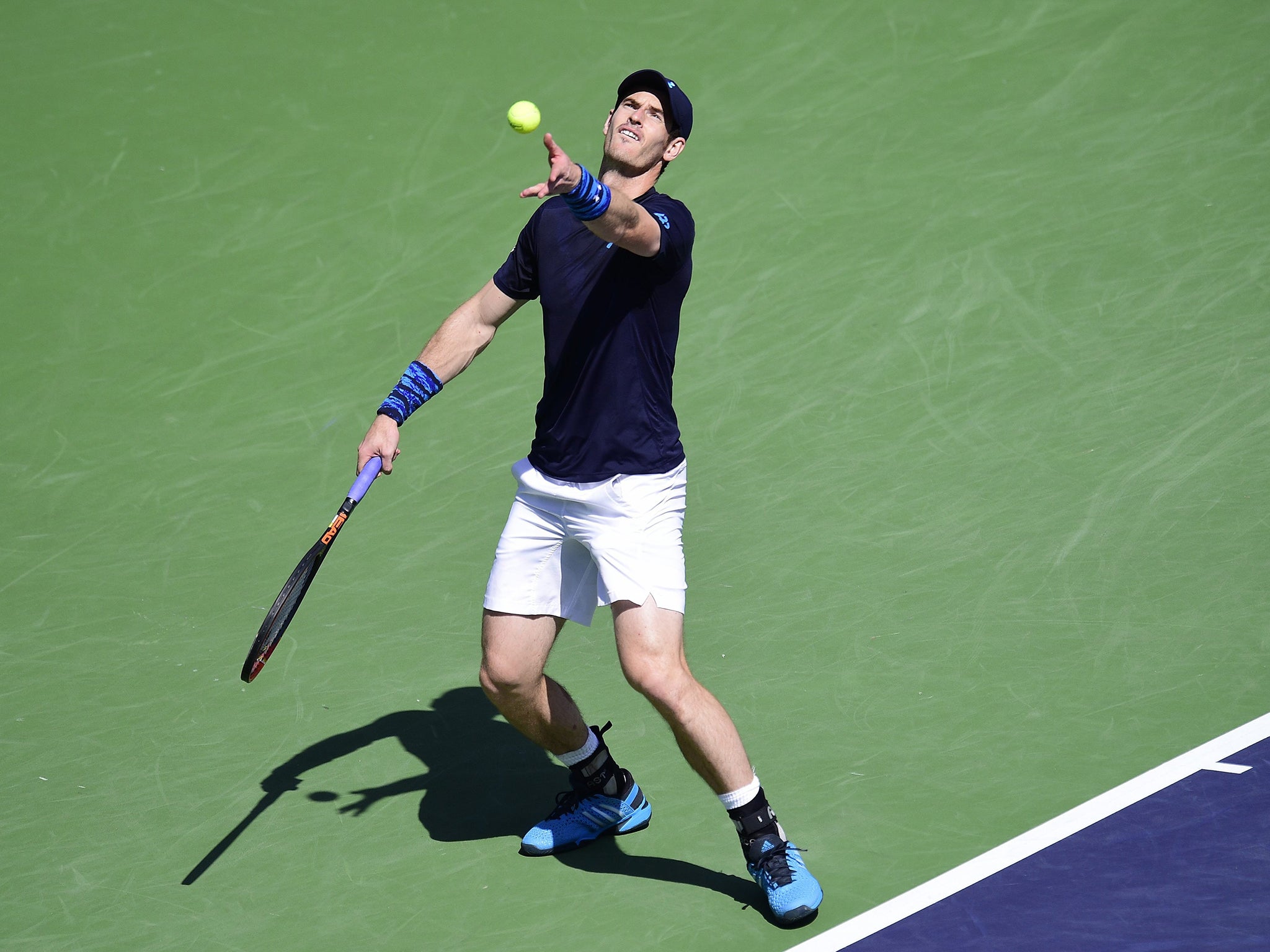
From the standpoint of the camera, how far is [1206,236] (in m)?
7.86

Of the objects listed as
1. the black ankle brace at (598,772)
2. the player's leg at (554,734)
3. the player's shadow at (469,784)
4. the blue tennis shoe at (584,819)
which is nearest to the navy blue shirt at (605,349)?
the player's leg at (554,734)

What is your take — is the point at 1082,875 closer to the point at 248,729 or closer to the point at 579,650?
the point at 579,650

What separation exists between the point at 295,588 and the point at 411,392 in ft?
2.35

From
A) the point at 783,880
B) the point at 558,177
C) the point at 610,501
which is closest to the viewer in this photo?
the point at 558,177

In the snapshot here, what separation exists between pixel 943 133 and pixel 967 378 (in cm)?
231

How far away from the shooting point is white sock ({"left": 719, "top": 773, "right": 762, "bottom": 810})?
166 inches

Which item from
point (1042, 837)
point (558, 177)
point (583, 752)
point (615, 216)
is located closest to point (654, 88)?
point (615, 216)

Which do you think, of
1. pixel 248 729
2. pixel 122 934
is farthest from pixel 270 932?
pixel 248 729

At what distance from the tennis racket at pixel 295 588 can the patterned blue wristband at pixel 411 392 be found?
20cm

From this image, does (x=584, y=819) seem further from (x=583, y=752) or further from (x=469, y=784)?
(x=469, y=784)

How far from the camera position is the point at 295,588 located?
461cm

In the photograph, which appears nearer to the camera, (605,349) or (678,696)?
(678,696)

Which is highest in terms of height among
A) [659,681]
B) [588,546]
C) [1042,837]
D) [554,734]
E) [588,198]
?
[588,198]

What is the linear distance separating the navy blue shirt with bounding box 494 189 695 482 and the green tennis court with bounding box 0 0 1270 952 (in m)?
1.25
